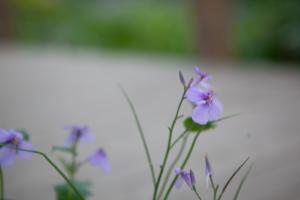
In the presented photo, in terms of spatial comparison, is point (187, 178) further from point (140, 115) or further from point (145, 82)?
point (145, 82)

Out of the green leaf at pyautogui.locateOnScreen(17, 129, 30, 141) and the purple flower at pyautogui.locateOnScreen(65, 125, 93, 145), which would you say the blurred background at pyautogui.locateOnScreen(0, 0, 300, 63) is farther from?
the green leaf at pyautogui.locateOnScreen(17, 129, 30, 141)

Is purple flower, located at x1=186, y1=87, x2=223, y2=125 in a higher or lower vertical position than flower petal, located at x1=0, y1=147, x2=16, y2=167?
higher

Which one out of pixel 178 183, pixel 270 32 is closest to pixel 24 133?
pixel 178 183

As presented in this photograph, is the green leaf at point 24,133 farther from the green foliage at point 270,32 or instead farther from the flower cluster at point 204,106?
the green foliage at point 270,32

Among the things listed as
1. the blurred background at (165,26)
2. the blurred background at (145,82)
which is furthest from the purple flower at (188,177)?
the blurred background at (165,26)

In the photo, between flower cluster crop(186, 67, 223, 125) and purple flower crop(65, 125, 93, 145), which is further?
purple flower crop(65, 125, 93, 145)

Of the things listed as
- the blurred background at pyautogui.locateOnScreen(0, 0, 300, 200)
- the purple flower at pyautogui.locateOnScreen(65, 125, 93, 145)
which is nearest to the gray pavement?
the blurred background at pyautogui.locateOnScreen(0, 0, 300, 200)

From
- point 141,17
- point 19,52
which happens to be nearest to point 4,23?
point 19,52
